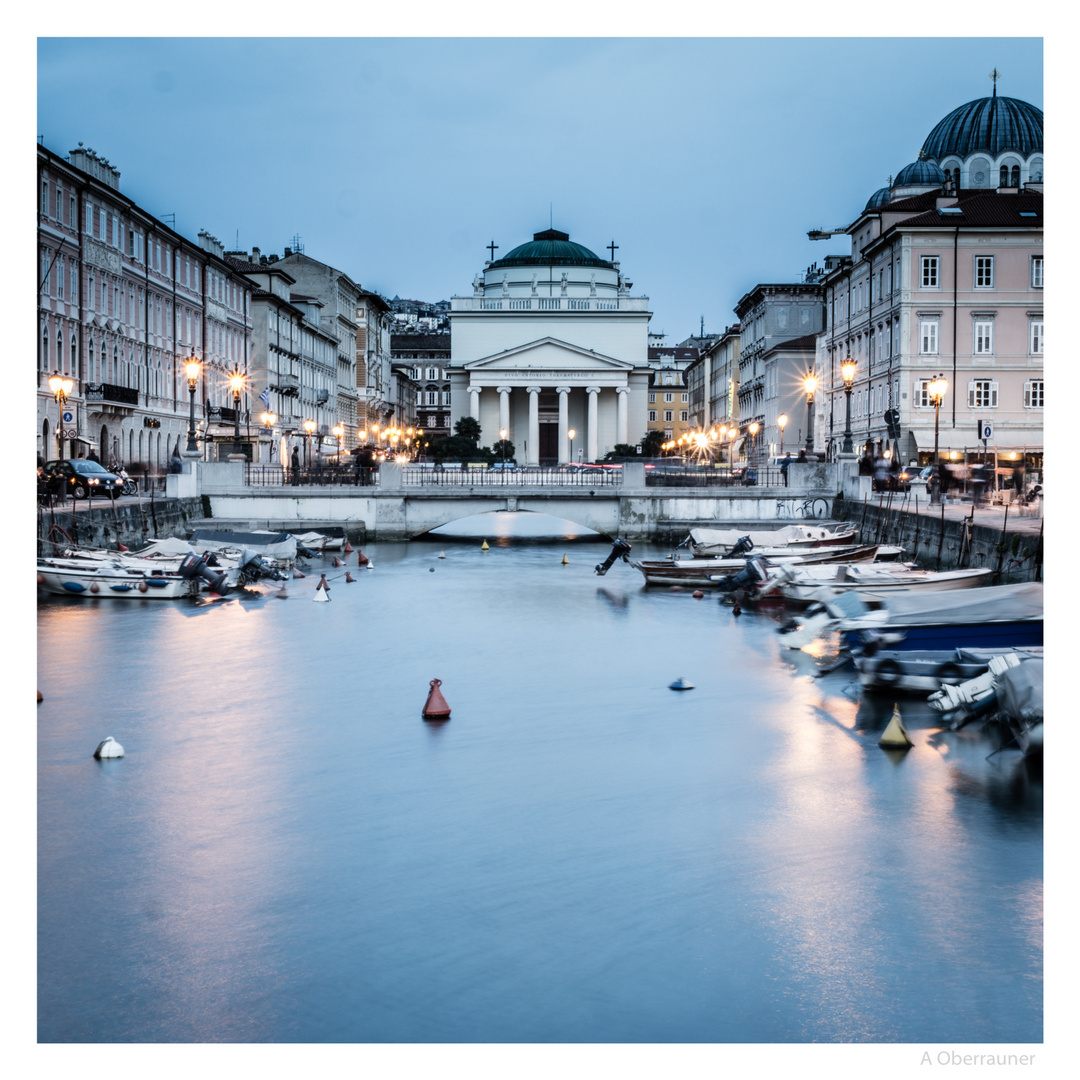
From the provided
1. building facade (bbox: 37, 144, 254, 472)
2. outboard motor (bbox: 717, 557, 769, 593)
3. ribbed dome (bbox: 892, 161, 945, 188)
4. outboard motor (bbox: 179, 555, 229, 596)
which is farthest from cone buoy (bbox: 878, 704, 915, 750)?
ribbed dome (bbox: 892, 161, 945, 188)

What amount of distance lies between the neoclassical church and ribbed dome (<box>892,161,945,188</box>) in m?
37.8

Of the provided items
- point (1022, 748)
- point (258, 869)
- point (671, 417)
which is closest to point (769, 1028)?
point (258, 869)

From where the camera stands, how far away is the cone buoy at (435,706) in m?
18.6

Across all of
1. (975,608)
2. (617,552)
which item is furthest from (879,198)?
(975,608)

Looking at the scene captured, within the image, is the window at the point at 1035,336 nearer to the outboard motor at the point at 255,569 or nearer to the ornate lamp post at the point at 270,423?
the outboard motor at the point at 255,569

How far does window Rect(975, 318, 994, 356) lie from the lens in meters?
55.4

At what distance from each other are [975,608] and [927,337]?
41.2 metres

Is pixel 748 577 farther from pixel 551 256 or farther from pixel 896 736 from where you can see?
pixel 551 256

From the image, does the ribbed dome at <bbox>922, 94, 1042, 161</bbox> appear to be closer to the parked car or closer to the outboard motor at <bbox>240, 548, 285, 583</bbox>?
the parked car

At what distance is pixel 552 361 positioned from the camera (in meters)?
110

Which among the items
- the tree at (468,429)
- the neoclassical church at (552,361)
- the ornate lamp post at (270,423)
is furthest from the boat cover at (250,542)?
the neoclassical church at (552,361)

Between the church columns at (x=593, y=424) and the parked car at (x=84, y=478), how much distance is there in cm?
7072

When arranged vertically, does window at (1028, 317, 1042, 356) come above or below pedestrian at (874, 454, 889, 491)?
above

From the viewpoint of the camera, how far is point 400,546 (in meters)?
49.0
